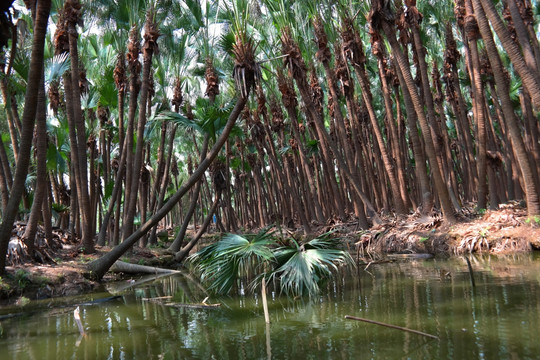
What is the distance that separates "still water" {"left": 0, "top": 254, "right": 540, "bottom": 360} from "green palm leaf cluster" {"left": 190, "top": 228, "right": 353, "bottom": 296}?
36cm

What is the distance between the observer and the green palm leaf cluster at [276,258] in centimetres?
673

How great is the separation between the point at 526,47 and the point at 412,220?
23.1 ft

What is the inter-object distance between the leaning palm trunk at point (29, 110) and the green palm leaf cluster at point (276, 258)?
4438 millimetres

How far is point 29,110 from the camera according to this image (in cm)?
859

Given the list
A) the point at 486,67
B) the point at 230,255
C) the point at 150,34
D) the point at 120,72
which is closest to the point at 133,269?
the point at 230,255

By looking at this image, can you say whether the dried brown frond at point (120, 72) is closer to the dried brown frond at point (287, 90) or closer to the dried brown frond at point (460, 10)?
the dried brown frond at point (287, 90)

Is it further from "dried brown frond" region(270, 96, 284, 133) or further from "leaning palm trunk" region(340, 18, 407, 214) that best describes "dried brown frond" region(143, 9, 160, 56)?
"dried brown frond" region(270, 96, 284, 133)

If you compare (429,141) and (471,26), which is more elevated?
(471,26)

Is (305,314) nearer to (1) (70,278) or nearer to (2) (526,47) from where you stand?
(1) (70,278)

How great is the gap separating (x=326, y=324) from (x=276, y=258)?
7.77ft

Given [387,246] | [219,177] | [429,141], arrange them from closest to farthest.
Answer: [429,141] < [387,246] < [219,177]

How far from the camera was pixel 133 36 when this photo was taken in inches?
616

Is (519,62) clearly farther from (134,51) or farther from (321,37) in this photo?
(134,51)

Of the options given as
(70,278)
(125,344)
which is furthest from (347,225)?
(125,344)
